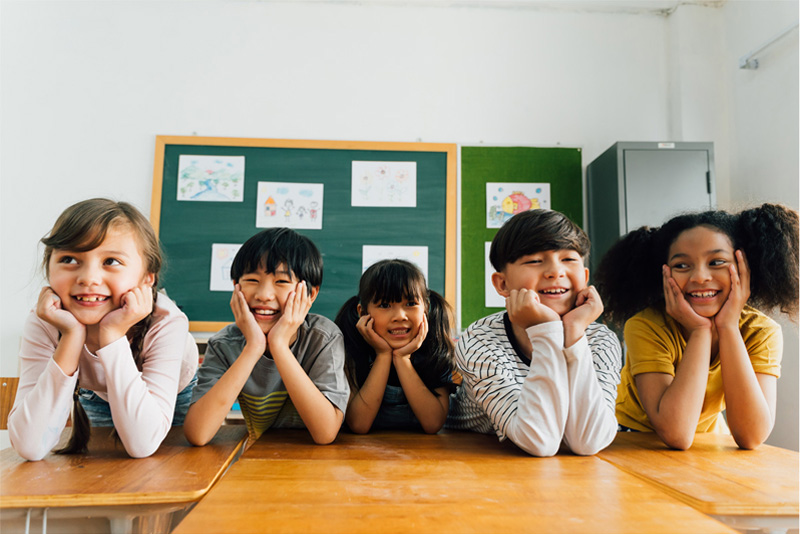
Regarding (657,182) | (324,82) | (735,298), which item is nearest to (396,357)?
(735,298)

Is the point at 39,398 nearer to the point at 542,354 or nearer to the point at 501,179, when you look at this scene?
the point at 542,354

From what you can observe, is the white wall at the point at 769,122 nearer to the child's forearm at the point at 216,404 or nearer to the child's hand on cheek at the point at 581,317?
the child's hand on cheek at the point at 581,317

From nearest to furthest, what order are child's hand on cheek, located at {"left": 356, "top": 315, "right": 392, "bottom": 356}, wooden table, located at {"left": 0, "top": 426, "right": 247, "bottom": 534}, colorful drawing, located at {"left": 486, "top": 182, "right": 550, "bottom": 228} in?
wooden table, located at {"left": 0, "top": 426, "right": 247, "bottom": 534} < child's hand on cheek, located at {"left": 356, "top": 315, "right": 392, "bottom": 356} < colorful drawing, located at {"left": 486, "top": 182, "right": 550, "bottom": 228}

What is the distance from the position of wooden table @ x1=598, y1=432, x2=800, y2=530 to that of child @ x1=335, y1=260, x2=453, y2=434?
0.46 m

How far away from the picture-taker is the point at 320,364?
49.3 inches

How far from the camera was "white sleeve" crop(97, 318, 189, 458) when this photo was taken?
95 centimetres

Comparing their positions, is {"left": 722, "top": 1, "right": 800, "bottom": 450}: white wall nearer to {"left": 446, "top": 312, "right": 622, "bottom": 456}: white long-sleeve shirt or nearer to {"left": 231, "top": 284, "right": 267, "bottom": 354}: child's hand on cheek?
{"left": 446, "top": 312, "right": 622, "bottom": 456}: white long-sleeve shirt

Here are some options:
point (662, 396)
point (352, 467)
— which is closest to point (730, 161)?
point (662, 396)

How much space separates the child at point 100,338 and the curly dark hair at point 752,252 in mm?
1237

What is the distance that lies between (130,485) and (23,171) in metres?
3.06

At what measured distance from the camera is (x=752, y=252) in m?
1.31

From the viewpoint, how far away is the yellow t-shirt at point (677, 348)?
124 centimetres

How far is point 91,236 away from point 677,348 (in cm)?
138


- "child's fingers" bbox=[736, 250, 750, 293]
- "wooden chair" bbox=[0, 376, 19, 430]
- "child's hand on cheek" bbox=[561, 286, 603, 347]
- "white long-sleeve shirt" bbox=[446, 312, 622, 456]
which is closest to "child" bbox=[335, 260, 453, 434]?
"white long-sleeve shirt" bbox=[446, 312, 622, 456]
